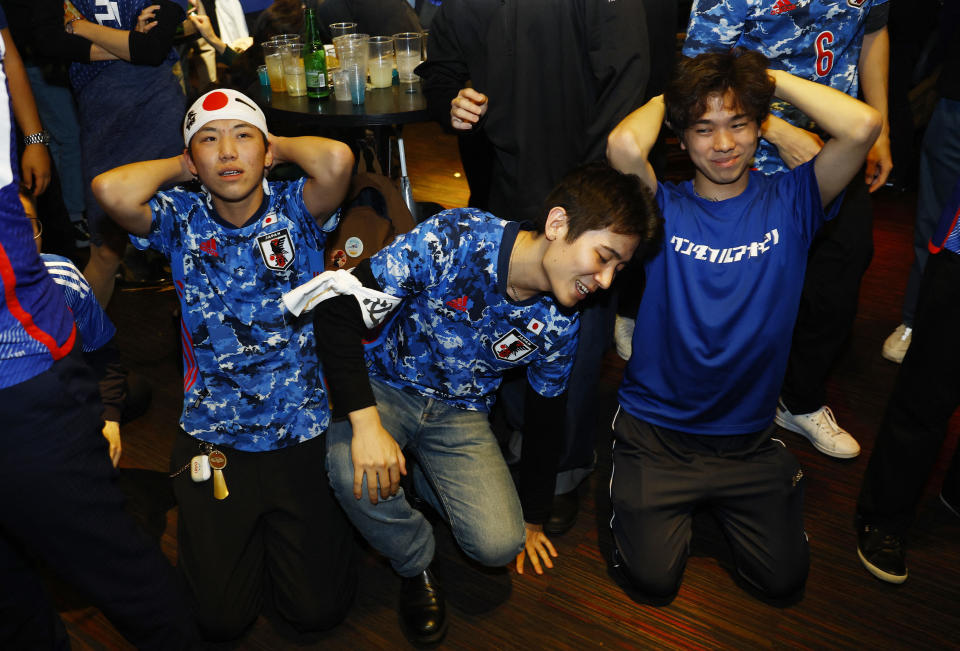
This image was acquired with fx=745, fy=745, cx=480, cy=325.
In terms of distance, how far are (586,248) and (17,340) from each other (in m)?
1.07

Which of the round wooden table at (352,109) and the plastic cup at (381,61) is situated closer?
the round wooden table at (352,109)

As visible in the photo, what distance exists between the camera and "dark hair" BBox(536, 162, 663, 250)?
1596 mm

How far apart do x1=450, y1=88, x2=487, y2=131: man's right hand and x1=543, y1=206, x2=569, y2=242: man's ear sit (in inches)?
21.4

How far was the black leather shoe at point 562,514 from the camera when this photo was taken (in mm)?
2148

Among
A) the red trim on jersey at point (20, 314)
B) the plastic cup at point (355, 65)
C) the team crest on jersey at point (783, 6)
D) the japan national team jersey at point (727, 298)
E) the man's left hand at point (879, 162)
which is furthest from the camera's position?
the plastic cup at point (355, 65)

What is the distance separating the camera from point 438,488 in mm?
1962

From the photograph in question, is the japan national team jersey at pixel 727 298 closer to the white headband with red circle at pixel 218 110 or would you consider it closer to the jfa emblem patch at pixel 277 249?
the jfa emblem patch at pixel 277 249

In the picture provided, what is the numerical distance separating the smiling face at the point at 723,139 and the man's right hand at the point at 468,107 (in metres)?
0.57

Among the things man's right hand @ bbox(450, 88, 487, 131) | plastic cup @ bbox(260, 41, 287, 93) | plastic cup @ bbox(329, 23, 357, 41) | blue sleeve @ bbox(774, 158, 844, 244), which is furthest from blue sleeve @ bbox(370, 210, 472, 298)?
plastic cup @ bbox(329, 23, 357, 41)

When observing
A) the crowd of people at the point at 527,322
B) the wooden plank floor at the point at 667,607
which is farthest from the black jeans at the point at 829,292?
the wooden plank floor at the point at 667,607

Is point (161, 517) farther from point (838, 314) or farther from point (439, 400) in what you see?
point (838, 314)

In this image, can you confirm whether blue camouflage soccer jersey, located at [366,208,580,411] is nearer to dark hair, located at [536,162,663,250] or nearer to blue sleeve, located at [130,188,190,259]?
dark hair, located at [536,162,663,250]

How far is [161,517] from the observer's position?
220cm

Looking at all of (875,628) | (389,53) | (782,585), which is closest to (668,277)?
(782,585)
